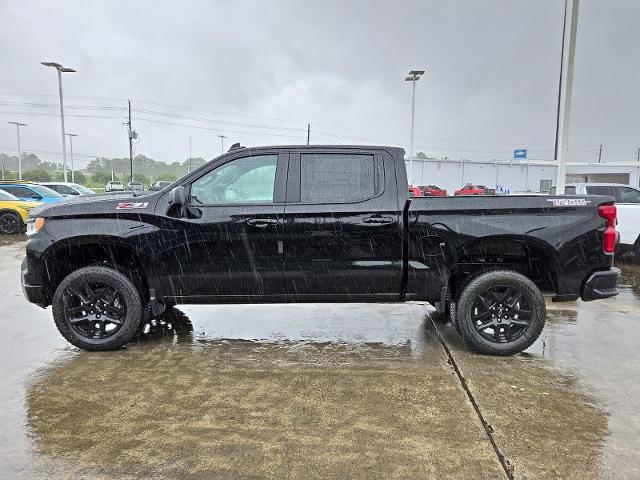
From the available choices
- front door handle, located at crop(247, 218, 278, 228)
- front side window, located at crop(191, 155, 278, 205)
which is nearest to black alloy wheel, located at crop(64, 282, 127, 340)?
front side window, located at crop(191, 155, 278, 205)

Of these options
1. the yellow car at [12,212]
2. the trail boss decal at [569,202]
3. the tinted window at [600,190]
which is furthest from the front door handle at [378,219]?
the yellow car at [12,212]

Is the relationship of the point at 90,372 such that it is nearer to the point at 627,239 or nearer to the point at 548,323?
the point at 548,323

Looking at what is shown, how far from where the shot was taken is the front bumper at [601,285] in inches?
169

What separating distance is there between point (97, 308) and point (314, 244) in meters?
2.18

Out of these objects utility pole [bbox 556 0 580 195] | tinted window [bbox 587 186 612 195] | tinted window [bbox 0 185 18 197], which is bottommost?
tinted window [bbox 0 185 18 197]

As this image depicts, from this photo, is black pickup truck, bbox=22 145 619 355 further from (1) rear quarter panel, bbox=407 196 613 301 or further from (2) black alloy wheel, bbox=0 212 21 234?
(2) black alloy wheel, bbox=0 212 21 234

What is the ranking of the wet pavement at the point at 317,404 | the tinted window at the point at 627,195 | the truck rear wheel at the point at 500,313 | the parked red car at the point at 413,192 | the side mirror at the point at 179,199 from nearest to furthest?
the wet pavement at the point at 317,404
the side mirror at the point at 179,199
the truck rear wheel at the point at 500,313
the parked red car at the point at 413,192
the tinted window at the point at 627,195

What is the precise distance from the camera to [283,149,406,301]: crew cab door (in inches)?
169

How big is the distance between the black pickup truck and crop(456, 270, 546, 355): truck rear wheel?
0.4 inches

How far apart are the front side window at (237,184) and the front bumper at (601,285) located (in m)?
3.06

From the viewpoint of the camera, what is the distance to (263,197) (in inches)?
172

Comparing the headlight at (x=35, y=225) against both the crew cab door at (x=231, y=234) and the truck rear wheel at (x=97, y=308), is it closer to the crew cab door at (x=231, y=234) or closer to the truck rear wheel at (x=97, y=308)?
the truck rear wheel at (x=97, y=308)

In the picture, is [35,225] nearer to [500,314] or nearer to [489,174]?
[500,314]

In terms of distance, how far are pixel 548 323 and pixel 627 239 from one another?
17.3 ft
